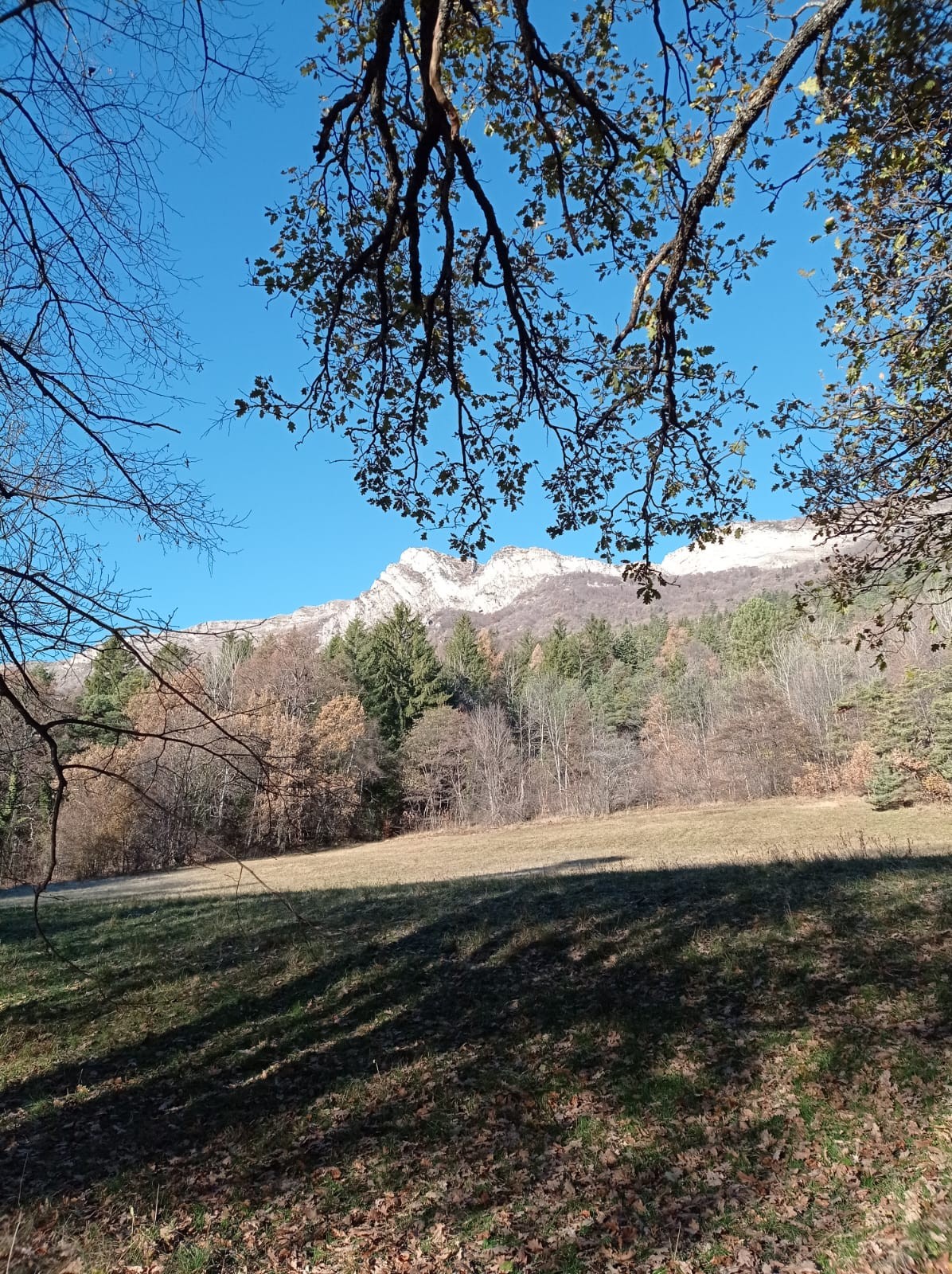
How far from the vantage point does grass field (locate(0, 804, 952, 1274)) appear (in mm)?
3900

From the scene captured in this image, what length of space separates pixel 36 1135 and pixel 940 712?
1363 inches

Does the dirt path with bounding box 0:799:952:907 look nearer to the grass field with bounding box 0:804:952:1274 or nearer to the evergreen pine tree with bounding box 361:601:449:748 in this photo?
the grass field with bounding box 0:804:952:1274

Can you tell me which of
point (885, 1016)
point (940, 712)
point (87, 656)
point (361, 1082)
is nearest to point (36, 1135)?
point (361, 1082)

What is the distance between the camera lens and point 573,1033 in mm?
6098

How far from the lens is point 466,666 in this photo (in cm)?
6425

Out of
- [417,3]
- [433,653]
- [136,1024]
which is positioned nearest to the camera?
[417,3]

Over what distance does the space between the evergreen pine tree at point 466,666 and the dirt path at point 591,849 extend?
2027 centimetres

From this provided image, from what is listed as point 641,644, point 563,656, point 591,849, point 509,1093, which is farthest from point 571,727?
point 509,1093

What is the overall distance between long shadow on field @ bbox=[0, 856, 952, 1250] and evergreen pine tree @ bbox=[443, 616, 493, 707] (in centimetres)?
5037

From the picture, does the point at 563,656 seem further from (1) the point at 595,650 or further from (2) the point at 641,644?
(2) the point at 641,644

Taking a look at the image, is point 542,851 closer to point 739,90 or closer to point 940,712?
point 940,712

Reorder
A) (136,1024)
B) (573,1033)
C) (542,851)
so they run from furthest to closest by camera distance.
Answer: (542,851)
(136,1024)
(573,1033)

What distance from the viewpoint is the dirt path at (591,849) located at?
18.0 metres

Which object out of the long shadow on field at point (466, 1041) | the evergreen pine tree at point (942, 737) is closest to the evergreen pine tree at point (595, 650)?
the evergreen pine tree at point (942, 737)
